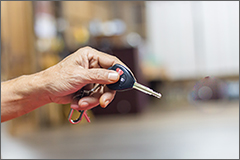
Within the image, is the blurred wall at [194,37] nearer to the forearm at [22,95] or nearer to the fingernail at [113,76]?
the forearm at [22,95]

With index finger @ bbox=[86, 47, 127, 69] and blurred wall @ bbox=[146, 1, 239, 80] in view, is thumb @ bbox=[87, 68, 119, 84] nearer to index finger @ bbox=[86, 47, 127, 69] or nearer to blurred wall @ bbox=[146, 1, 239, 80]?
index finger @ bbox=[86, 47, 127, 69]

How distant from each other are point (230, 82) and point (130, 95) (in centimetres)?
344

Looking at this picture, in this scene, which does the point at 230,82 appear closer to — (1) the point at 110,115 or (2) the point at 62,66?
(1) the point at 110,115

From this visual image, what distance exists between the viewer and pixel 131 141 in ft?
8.02

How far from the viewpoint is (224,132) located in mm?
2650

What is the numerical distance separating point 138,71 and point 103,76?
3482 mm

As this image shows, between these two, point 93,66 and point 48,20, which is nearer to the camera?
point 93,66

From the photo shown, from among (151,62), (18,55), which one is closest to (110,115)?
(18,55)

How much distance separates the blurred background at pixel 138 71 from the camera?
2240 mm

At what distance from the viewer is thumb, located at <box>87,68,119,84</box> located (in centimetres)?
74

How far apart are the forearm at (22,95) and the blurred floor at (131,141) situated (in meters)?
1.04

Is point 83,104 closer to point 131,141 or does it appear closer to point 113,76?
point 113,76

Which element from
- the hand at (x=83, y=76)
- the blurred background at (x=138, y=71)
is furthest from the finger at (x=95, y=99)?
the blurred background at (x=138, y=71)

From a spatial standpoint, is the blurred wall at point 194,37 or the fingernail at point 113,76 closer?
the fingernail at point 113,76
